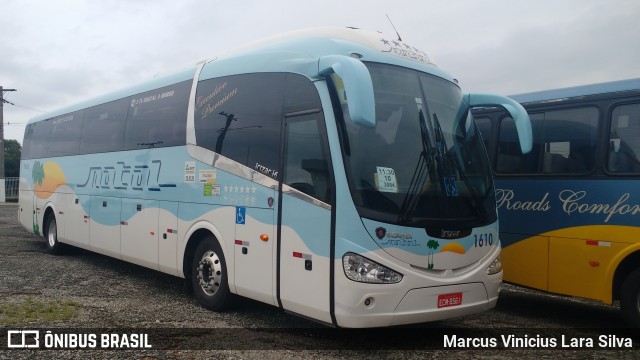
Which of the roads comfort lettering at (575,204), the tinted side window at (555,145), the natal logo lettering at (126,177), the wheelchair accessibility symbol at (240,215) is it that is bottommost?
the wheelchair accessibility symbol at (240,215)

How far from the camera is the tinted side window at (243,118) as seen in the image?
6.70 meters

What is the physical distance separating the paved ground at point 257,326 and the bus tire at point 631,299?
29 centimetres

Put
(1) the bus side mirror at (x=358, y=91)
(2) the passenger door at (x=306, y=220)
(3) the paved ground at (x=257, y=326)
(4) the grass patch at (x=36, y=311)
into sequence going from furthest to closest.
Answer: (4) the grass patch at (x=36, y=311), (3) the paved ground at (x=257, y=326), (2) the passenger door at (x=306, y=220), (1) the bus side mirror at (x=358, y=91)

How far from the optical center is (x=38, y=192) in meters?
14.3

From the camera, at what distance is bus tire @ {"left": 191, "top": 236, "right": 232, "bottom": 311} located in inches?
294

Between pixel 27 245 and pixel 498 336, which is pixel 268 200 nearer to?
pixel 498 336

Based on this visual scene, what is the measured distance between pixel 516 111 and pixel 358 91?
272cm

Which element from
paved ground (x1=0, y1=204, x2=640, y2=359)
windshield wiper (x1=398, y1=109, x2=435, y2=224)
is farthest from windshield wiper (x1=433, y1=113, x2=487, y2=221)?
paved ground (x1=0, y1=204, x2=640, y2=359)

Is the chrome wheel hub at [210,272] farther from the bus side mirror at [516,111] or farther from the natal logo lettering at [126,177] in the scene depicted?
the bus side mirror at [516,111]

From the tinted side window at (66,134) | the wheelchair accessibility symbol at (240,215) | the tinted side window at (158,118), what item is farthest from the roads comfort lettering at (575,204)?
the tinted side window at (66,134)

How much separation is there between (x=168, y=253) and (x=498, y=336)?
15.8 feet

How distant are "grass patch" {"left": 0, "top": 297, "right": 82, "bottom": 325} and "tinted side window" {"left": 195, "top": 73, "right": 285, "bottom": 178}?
2.79 m

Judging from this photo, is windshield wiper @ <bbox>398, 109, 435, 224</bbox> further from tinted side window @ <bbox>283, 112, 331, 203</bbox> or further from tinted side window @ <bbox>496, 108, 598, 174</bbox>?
tinted side window @ <bbox>496, 108, 598, 174</bbox>

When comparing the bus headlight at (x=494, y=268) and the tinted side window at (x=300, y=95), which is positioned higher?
the tinted side window at (x=300, y=95)
